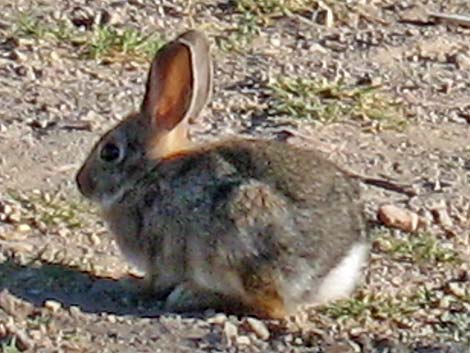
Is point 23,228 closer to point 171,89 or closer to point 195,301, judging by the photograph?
point 171,89

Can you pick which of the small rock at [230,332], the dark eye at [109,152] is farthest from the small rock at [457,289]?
the dark eye at [109,152]

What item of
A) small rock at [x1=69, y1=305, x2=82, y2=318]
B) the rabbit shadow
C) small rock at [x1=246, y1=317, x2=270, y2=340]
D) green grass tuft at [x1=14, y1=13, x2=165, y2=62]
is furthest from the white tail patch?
green grass tuft at [x1=14, y1=13, x2=165, y2=62]

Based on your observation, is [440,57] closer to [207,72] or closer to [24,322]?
[207,72]

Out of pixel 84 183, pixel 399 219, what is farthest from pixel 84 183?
pixel 399 219

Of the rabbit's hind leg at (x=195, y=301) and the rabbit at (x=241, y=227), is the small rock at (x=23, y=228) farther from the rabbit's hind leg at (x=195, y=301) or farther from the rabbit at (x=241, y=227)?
the rabbit's hind leg at (x=195, y=301)

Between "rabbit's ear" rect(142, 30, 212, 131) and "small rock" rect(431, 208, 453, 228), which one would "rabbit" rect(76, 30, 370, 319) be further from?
"small rock" rect(431, 208, 453, 228)
